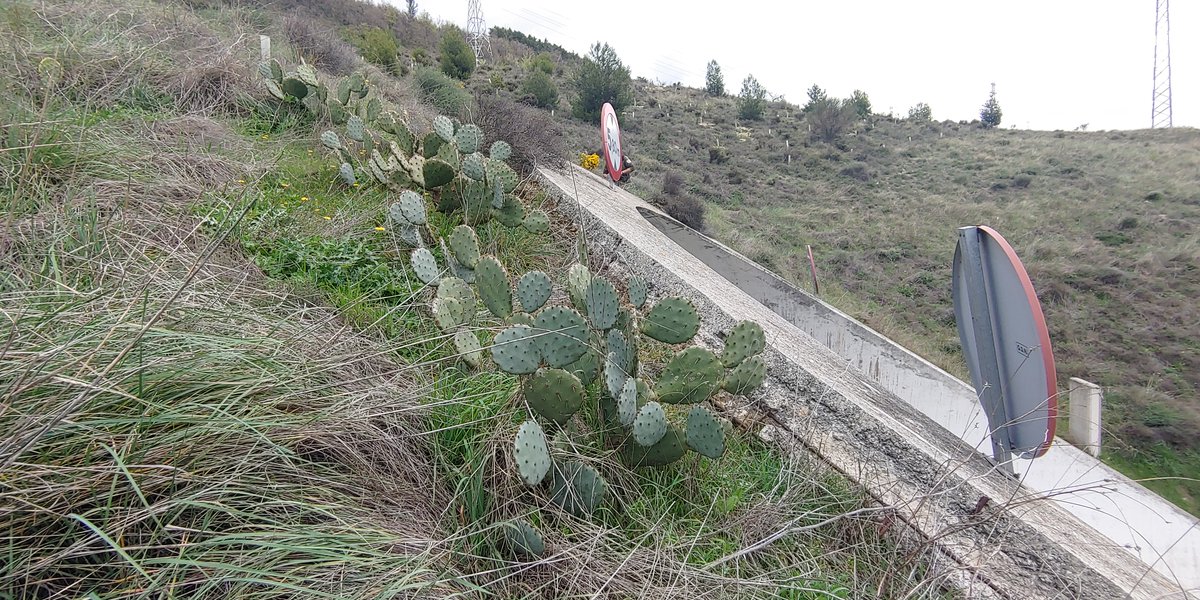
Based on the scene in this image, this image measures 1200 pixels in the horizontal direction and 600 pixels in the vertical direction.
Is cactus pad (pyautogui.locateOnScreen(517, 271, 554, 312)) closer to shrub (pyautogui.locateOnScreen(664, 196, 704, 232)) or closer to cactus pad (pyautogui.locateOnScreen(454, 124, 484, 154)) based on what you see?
cactus pad (pyautogui.locateOnScreen(454, 124, 484, 154))

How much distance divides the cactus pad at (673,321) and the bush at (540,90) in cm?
2194

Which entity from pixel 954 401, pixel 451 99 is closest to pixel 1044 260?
pixel 954 401

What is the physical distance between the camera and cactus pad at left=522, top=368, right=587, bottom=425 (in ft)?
5.54

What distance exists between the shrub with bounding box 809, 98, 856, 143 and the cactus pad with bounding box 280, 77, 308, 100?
2783 cm

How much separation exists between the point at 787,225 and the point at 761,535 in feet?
57.6

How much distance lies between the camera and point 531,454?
59.6 inches

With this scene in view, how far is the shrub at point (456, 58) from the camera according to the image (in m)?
21.0

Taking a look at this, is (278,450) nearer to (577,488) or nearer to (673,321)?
(577,488)

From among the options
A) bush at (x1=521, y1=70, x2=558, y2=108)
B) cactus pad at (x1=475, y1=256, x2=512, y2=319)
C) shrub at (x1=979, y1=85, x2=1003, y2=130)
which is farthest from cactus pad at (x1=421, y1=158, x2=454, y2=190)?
shrub at (x1=979, y1=85, x2=1003, y2=130)

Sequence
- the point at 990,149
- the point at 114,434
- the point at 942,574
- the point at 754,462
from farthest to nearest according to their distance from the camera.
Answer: the point at 990,149, the point at 754,462, the point at 942,574, the point at 114,434

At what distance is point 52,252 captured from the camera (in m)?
1.71

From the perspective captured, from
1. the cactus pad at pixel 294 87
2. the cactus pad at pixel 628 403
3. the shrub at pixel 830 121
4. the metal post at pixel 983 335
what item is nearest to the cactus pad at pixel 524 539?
the cactus pad at pixel 628 403

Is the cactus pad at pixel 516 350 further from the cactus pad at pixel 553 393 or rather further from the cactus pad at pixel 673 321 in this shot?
the cactus pad at pixel 673 321

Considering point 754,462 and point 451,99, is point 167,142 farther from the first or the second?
point 451,99
